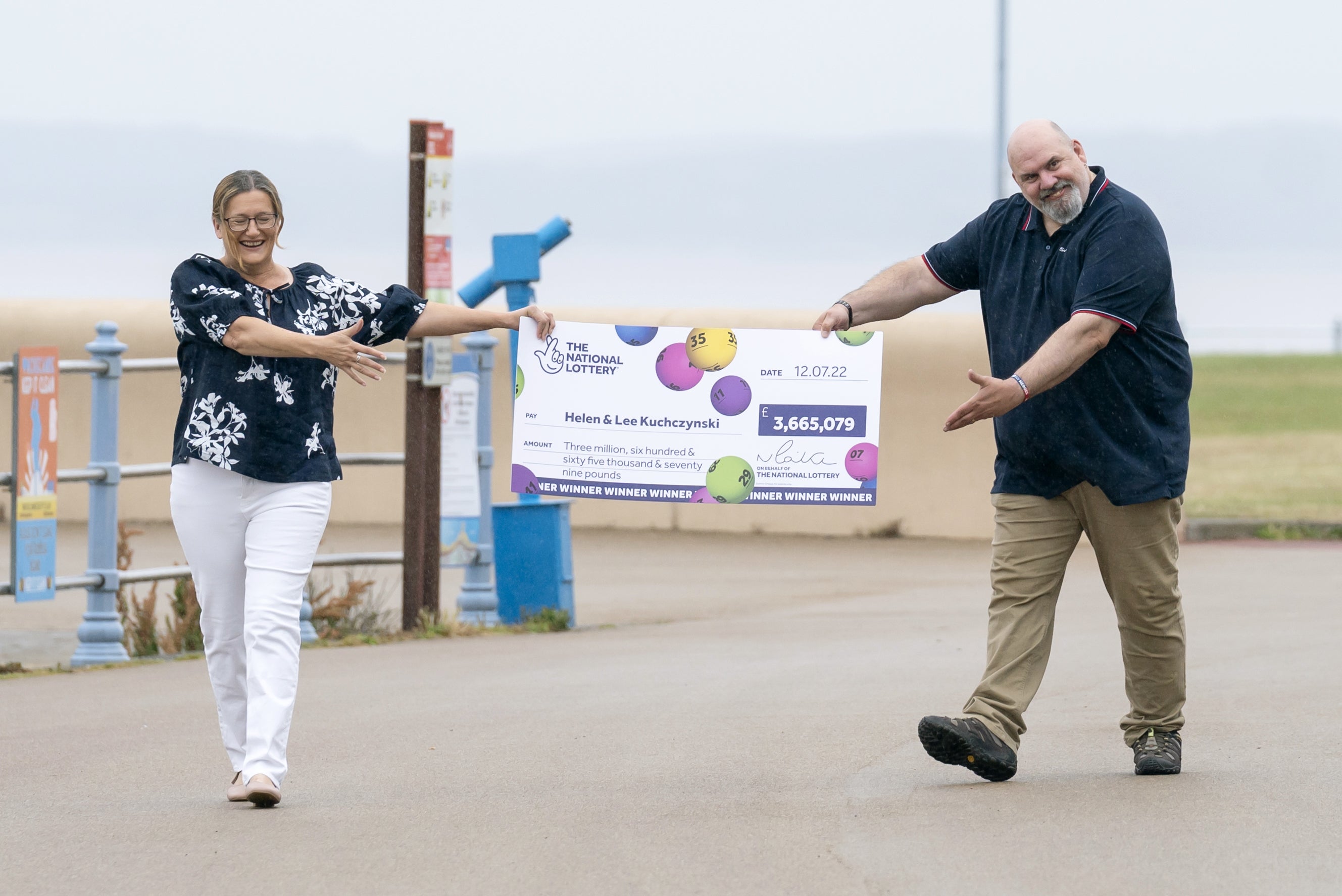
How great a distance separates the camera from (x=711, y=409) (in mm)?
7258

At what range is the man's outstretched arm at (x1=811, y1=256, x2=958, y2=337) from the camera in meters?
6.64

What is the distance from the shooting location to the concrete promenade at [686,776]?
513 cm

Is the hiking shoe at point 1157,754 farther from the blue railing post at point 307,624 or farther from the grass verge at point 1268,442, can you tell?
the grass verge at point 1268,442

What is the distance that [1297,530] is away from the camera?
58.2 ft

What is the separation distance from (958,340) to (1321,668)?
27.1ft

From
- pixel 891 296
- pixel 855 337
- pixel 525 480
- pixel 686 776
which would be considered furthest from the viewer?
pixel 525 480

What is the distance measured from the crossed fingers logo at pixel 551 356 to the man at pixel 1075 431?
166 cm

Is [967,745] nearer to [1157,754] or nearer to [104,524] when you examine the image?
[1157,754]

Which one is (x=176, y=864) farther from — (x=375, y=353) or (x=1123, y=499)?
(x=1123, y=499)

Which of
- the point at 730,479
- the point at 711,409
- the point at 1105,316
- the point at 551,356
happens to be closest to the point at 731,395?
the point at 711,409

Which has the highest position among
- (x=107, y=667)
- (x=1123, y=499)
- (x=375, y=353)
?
(x=375, y=353)

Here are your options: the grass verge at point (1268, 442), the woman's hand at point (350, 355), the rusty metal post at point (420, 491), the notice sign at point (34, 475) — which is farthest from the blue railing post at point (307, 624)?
the grass verge at point (1268, 442)

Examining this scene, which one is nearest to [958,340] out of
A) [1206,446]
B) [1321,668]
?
[1321,668]

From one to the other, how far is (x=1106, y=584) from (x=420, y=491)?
573 centimetres
